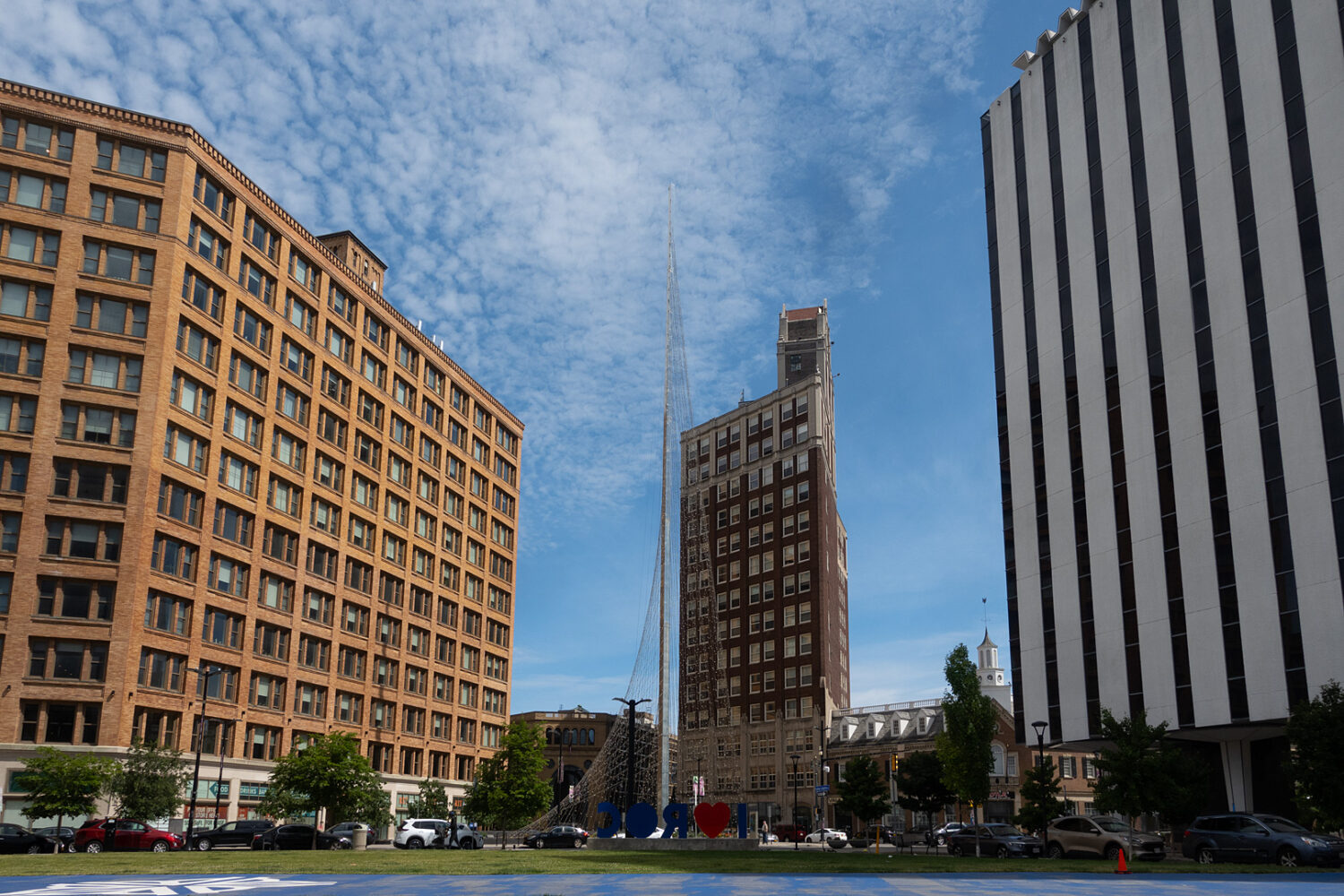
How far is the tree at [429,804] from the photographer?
8875 cm

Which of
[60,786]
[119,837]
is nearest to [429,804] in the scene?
[60,786]

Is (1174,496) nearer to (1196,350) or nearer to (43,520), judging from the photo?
(1196,350)

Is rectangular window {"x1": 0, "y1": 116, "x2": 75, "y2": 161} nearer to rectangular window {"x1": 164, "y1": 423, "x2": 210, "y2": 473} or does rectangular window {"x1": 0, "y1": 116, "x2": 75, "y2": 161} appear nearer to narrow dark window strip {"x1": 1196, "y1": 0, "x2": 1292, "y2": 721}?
rectangular window {"x1": 164, "y1": 423, "x2": 210, "y2": 473}

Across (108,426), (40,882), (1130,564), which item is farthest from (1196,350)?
(108,426)

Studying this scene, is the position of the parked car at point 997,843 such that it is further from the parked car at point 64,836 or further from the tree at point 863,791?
the parked car at point 64,836

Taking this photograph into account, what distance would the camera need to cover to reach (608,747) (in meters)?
71.8

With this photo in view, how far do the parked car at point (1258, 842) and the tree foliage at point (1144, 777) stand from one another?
31.5 ft

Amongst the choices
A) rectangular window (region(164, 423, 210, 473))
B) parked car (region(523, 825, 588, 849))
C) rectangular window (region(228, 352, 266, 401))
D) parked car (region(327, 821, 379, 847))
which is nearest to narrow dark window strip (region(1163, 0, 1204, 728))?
parked car (region(523, 825, 588, 849))

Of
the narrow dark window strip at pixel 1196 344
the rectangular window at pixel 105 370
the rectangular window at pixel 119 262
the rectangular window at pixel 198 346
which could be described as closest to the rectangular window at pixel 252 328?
the rectangular window at pixel 198 346

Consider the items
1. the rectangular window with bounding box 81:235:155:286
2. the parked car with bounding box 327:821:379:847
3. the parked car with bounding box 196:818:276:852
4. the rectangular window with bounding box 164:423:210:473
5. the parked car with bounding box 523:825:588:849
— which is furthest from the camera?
the parked car with bounding box 523:825:588:849

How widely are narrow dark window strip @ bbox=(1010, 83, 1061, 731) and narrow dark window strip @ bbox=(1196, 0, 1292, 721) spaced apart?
1242cm

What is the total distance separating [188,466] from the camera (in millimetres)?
68438

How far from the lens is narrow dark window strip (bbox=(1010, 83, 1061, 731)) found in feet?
218

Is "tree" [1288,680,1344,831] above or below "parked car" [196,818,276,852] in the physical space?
above
